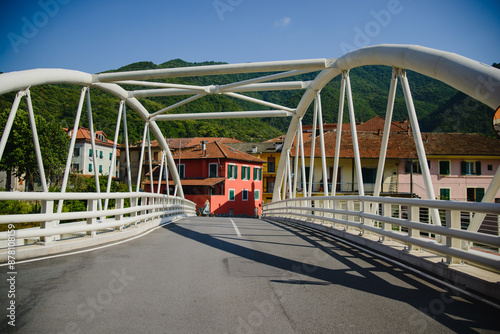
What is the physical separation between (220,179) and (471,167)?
101 ft

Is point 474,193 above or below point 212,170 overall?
below

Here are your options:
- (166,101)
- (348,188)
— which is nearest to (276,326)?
(348,188)

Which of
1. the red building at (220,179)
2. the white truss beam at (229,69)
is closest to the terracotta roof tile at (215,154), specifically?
the red building at (220,179)

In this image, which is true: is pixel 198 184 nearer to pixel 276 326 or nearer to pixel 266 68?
pixel 266 68

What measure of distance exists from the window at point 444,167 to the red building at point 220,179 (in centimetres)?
2738

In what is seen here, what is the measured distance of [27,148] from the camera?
46.5 m

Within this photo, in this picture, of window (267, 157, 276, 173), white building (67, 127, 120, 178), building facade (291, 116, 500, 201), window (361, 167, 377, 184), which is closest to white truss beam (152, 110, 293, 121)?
building facade (291, 116, 500, 201)

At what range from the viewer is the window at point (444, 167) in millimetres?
40616

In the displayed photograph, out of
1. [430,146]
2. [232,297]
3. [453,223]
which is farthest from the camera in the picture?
[430,146]

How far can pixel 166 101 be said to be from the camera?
113000mm

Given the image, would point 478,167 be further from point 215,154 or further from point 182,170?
point 182,170

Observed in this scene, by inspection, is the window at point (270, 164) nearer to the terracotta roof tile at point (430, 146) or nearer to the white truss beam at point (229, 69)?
the terracotta roof tile at point (430, 146)

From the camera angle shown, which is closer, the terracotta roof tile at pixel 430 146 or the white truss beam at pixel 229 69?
the white truss beam at pixel 229 69

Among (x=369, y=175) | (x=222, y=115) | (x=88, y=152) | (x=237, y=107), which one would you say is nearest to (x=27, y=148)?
(x=88, y=152)
